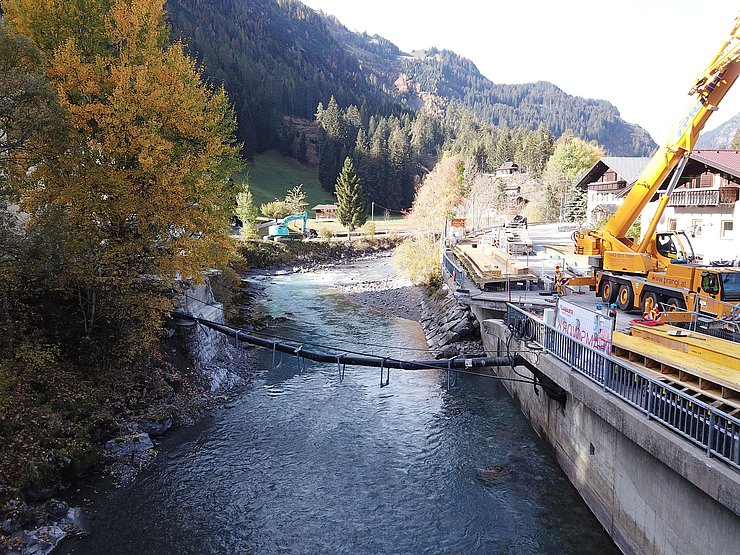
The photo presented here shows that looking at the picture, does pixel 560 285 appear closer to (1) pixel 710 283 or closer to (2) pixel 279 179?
(1) pixel 710 283

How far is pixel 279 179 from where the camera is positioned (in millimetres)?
115062

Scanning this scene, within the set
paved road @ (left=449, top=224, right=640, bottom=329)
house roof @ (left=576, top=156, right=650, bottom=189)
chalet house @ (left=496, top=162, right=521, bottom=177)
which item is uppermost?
chalet house @ (left=496, top=162, right=521, bottom=177)

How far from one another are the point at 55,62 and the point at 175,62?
Result: 401 centimetres

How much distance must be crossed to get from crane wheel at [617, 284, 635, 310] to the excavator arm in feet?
3.68

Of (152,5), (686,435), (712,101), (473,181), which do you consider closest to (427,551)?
(686,435)

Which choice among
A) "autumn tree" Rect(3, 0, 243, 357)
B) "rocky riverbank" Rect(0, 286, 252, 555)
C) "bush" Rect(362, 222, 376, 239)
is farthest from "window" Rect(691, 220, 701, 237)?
"bush" Rect(362, 222, 376, 239)

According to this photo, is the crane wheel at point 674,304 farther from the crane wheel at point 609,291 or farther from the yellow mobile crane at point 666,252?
the crane wheel at point 609,291

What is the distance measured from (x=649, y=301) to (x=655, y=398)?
34.9ft

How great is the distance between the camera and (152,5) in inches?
785

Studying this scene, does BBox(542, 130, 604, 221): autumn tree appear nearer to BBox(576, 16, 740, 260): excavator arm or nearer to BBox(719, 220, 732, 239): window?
BBox(719, 220, 732, 239): window

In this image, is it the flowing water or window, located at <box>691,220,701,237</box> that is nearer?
the flowing water

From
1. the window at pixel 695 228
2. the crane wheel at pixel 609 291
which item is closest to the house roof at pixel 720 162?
→ the window at pixel 695 228

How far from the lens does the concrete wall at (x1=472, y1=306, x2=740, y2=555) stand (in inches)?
326

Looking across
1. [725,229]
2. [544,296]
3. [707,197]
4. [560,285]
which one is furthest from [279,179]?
[544,296]
